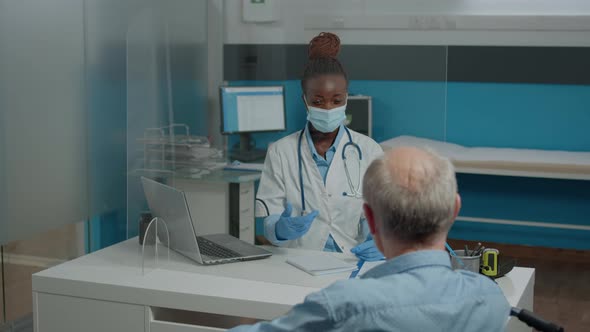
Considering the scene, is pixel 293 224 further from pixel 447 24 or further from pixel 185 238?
pixel 447 24

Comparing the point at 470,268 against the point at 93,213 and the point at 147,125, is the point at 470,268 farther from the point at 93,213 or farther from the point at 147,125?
the point at 93,213

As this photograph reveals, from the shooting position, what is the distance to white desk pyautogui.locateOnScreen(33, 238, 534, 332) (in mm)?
2162

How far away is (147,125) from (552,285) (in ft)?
8.35

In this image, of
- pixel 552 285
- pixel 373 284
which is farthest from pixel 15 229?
pixel 552 285

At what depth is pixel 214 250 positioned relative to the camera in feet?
8.48

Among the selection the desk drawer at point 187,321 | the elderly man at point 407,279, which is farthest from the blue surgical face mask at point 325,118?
the elderly man at point 407,279

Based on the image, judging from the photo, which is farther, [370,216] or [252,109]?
[252,109]

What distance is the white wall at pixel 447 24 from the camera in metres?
5.04

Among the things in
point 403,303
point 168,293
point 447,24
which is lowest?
point 168,293

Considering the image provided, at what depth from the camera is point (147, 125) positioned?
362cm

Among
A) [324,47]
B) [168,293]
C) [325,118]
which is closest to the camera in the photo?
[168,293]

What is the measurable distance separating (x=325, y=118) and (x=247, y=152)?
2.28 metres

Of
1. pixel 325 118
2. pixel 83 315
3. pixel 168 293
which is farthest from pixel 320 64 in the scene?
pixel 83 315

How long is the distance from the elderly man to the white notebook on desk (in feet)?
3.50
